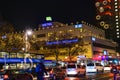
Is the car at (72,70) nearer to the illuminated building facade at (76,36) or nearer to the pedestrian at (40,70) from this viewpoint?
the pedestrian at (40,70)

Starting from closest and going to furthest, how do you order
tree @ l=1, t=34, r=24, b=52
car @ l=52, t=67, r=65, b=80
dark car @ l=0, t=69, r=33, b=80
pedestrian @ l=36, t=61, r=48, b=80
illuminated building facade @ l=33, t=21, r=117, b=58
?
pedestrian @ l=36, t=61, r=48, b=80 < dark car @ l=0, t=69, r=33, b=80 < car @ l=52, t=67, r=65, b=80 < tree @ l=1, t=34, r=24, b=52 < illuminated building facade @ l=33, t=21, r=117, b=58

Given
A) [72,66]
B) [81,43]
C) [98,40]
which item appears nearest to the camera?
[72,66]

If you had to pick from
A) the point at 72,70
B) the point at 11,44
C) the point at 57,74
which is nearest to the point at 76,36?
the point at 11,44

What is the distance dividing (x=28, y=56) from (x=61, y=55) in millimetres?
33309

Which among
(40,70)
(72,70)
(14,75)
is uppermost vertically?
(40,70)

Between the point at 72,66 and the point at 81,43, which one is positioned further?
the point at 81,43

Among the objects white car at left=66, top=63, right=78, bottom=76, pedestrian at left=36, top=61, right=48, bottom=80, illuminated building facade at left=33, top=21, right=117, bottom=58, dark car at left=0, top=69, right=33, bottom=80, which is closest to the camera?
pedestrian at left=36, top=61, right=48, bottom=80

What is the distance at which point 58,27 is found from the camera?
133000 mm

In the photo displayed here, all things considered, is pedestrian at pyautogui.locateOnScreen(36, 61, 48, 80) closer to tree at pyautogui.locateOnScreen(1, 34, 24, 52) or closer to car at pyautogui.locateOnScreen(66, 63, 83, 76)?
car at pyautogui.locateOnScreen(66, 63, 83, 76)

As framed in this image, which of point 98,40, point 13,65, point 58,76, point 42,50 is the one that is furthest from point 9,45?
point 98,40

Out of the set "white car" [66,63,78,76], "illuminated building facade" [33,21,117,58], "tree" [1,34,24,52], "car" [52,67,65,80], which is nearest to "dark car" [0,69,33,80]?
"car" [52,67,65,80]

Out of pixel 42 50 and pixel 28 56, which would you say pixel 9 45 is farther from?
pixel 42 50

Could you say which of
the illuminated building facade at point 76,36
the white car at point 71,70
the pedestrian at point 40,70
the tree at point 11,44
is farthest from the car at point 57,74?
the illuminated building facade at point 76,36

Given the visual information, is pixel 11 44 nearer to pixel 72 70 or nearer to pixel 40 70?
pixel 72 70
